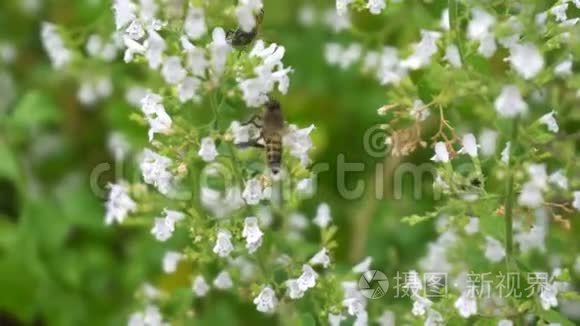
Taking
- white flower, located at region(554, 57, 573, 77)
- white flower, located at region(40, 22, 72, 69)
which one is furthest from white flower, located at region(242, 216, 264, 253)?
white flower, located at region(40, 22, 72, 69)

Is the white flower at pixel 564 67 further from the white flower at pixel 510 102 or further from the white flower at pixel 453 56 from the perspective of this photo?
the white flower at pixel 510 102

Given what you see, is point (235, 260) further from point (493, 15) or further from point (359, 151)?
point (359, 151)

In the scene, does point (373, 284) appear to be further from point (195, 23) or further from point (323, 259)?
point (195, 23)

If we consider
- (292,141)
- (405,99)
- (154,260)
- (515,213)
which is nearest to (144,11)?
(292,141)

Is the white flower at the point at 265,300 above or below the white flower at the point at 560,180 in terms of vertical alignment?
below

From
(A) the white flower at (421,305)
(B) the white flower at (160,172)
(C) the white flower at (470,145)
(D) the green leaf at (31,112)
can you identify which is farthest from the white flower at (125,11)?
(D) the green leaf at (31,112)

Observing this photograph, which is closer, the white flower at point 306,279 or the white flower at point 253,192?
the white flower at point 253,192
